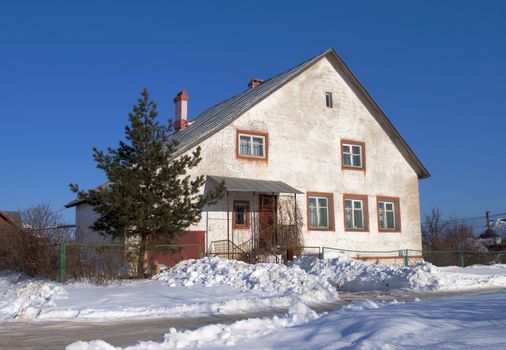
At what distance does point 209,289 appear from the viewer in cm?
1447

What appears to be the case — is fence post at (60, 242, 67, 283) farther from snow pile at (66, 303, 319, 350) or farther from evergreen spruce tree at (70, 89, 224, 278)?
snow pile at (66, 303, 319, 350)

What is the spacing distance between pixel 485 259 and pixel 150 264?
72.7ft

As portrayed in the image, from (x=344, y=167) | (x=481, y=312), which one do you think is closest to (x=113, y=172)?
(x=481, y=312)

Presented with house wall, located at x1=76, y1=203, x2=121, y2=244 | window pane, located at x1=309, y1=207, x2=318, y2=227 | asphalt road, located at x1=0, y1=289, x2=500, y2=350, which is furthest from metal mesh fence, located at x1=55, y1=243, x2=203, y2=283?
window pane, located at x1=309, y1=207, x2=318, y2=227

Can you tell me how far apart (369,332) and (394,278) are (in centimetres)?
1169

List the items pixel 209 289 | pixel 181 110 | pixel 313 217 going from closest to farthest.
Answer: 1. pixel 209 289
2. pixel 313 217
3. pixel 181 110

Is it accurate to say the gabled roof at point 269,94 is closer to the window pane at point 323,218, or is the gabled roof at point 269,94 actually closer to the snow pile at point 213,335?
the window pane at point 323,218

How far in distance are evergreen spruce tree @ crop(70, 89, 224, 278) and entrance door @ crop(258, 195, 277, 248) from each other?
19.8 feet

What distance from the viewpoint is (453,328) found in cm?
666

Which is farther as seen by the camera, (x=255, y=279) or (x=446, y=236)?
(x=446, y=236)

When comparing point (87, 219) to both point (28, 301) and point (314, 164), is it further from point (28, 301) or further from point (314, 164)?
point (28, 301)

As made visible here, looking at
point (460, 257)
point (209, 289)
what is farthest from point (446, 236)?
point (209, 289)

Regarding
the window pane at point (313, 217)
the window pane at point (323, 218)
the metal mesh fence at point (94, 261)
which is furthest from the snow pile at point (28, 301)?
the window pane at point (323, 218)

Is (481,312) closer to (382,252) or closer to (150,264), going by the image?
(150,264)
